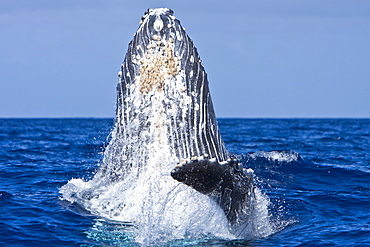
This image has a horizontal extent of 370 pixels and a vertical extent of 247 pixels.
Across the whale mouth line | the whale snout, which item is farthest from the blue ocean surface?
the whale snout

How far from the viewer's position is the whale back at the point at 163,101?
778 centimetres

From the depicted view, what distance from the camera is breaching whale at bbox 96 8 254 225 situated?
776 centimetres

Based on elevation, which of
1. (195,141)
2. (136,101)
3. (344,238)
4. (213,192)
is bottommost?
(344,238)

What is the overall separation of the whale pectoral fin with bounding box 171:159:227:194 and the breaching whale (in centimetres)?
117

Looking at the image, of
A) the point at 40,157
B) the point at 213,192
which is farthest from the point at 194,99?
the point at 40,157

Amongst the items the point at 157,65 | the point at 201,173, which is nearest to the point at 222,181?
the point at 201,173

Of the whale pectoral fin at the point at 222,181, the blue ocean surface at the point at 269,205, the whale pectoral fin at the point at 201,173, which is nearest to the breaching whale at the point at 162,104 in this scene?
the whale pectoral fin at the point at 222,181

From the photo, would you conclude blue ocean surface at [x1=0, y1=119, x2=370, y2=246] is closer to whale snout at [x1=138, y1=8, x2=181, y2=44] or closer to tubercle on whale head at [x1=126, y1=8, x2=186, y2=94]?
tubercle on whale head at [x1=126, y1=8, x2=186, y2=94]

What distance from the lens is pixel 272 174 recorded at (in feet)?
49.4

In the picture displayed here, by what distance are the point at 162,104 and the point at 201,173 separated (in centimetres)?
192

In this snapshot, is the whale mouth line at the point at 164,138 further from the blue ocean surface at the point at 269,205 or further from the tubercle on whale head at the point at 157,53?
the blue ocean surface at the point at 269,205

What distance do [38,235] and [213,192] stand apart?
116 inches

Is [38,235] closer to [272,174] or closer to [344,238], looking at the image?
[344,238]

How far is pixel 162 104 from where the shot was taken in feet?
25.9
